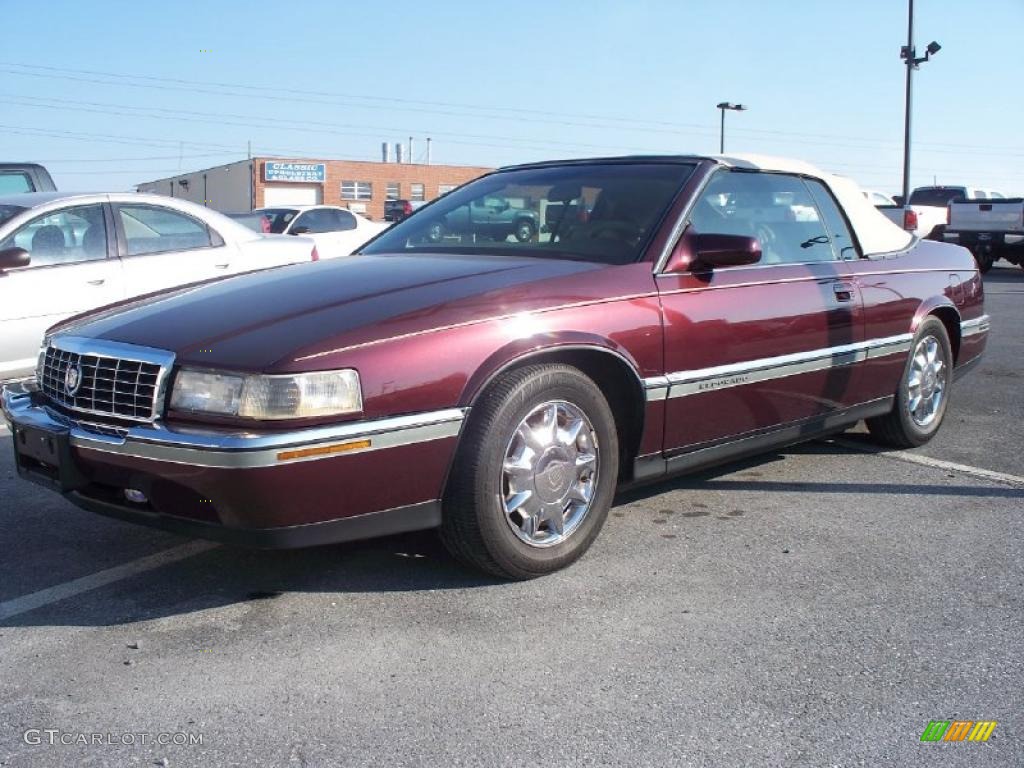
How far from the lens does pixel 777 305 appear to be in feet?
14.6

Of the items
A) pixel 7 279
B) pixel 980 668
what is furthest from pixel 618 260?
pixel 7 279

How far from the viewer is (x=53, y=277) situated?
645cm

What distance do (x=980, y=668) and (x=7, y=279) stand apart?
5.67 m

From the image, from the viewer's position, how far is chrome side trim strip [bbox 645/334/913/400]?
4.01 metres

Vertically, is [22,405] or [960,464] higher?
[22,405]

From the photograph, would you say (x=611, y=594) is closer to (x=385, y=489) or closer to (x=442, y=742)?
(x=385, y=489)

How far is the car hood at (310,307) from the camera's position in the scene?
3.18 metres

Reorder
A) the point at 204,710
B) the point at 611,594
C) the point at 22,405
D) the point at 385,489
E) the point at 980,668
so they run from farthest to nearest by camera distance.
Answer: the point at 22,405, the point at 611,594, the point at 385,489, the point at 980,668, the point at 204,710

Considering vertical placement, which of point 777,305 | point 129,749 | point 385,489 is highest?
point 777,305

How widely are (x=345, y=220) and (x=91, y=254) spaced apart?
1166 centimetres

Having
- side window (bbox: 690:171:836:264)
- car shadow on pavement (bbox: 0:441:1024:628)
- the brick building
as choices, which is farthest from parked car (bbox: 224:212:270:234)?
the brick building

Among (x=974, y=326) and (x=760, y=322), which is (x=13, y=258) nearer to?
(x=760, y=322)

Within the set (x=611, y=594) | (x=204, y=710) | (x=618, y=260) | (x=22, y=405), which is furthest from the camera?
(x=618, y=260)

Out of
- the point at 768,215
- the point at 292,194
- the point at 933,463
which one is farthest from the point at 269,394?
the point at 292,194
